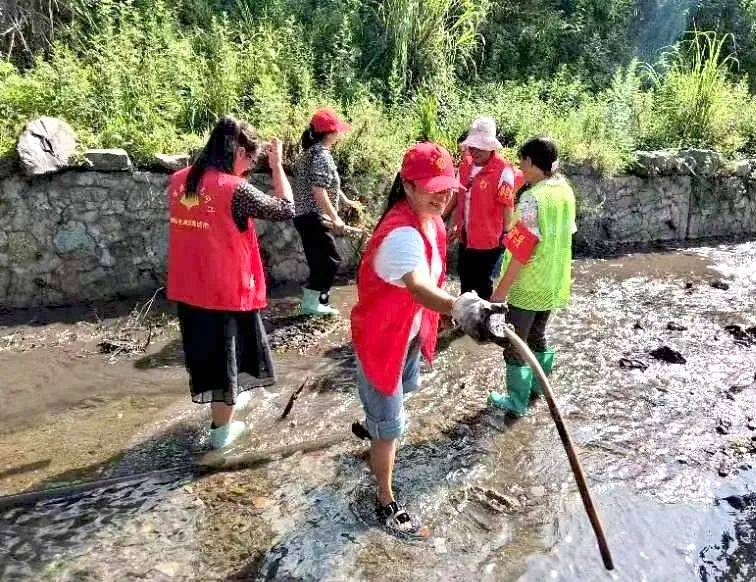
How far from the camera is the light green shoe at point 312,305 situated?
19.6 ft

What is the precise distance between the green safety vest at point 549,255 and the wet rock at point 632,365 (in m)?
1.45

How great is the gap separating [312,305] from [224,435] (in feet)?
7.32

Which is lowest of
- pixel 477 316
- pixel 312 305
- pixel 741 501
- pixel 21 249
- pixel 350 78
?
pixel 741 501

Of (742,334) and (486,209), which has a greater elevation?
(486,209)

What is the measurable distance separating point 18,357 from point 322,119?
3039mm

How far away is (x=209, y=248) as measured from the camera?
3.43 metres

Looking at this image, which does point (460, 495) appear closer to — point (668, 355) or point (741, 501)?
point (741, 501)

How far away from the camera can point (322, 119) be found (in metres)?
5.42

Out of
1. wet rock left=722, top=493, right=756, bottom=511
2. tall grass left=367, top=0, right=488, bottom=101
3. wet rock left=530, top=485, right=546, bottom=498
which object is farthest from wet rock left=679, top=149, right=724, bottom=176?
wet rock left=530, top=485, right=546, bottom=498

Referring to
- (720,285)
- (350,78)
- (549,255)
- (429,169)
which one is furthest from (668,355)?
(350,78)

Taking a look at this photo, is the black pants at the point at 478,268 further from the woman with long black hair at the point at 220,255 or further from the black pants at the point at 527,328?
the woman with long black hair at the point at 220,255

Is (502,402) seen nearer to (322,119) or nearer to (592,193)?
(322,119)

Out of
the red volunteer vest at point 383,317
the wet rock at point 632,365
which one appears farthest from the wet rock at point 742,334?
the red volunteer vest at point 383,317

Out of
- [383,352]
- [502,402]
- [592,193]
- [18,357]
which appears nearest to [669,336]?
[502,402]
